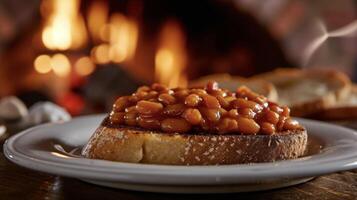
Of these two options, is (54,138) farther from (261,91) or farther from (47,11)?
(47,11)

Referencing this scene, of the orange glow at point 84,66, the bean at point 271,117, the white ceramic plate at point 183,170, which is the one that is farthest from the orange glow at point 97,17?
the bean at point 271,117

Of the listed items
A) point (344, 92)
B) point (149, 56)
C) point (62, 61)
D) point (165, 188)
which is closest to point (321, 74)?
point (344, 92)

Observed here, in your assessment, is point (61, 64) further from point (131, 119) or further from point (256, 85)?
point (131, 119)

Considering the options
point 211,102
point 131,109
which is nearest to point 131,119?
point 131,109

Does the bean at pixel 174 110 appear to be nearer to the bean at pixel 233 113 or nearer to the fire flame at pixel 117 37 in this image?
the bean at pixel 233 113

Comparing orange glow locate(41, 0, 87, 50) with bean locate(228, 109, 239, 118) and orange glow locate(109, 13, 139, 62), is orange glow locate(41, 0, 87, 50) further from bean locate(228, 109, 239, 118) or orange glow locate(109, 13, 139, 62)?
bean locate(228, 109, 239, 118)

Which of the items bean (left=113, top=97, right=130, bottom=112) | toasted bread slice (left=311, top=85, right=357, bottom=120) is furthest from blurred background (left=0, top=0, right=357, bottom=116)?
bean (left=113, top=97, right=130, bottom=112)
